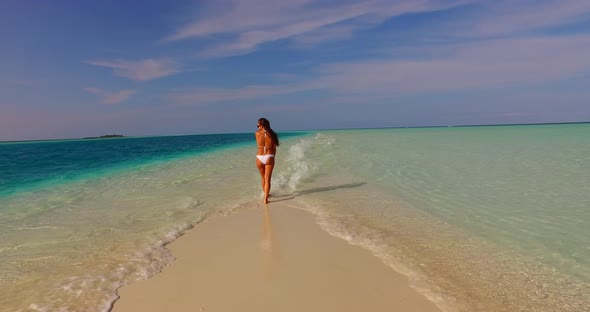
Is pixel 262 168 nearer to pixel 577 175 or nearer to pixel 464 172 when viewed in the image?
pixel 464 172

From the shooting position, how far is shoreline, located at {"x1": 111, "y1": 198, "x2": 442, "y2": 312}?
3281 mm

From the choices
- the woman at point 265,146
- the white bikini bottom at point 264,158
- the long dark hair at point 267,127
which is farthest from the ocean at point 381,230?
the long dark hair at point 267,127

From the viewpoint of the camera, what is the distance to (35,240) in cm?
586

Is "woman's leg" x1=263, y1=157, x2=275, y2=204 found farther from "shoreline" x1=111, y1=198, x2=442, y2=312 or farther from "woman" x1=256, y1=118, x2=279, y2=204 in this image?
"shoreline" x1=111, y1=198, x2=442, y2=312

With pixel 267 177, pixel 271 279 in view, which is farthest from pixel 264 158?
pixel 271 279

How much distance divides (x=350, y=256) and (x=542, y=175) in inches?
366

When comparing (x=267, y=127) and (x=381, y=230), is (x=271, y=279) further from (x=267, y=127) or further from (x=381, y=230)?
(x=267, y=127)

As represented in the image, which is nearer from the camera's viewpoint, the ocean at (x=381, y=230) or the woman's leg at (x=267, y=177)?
the ocean at (x=381, y=230)

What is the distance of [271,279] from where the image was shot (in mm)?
3795

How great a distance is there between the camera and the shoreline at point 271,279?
10.8 ft

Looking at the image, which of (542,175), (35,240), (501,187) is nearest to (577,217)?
(501,187)

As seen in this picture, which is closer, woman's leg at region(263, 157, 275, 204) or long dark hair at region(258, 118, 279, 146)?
woman's leg at region(263, 157, 275, 204)

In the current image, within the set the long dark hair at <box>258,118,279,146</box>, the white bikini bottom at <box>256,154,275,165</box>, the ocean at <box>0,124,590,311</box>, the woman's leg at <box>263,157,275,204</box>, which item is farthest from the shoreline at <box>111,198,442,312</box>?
the long dark hair at <box>258,118,279,146</box>

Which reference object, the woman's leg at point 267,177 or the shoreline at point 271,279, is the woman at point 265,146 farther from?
the shoreline at point 271,279
